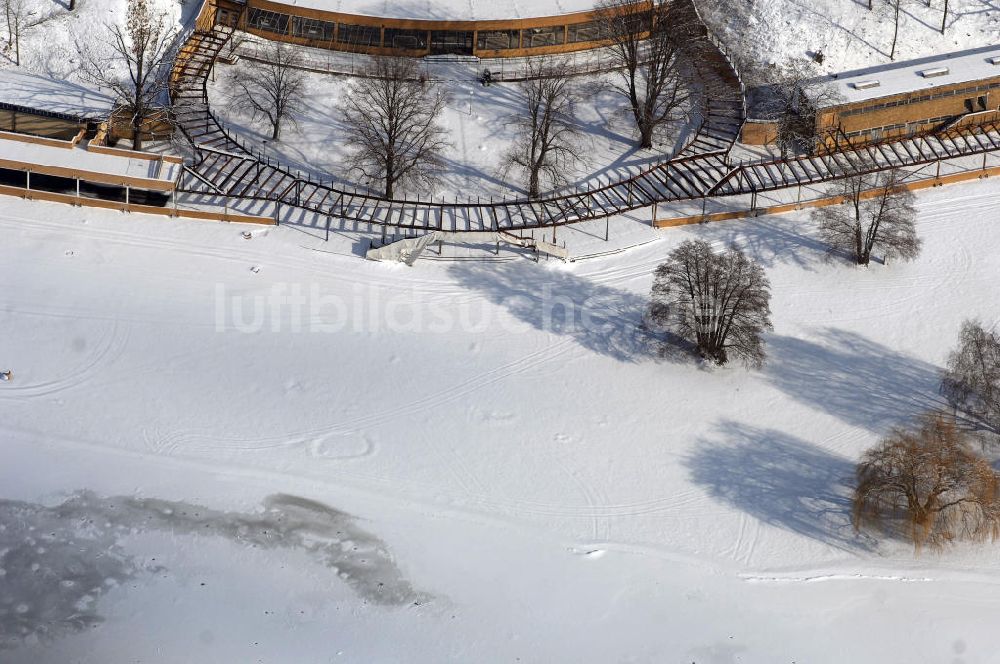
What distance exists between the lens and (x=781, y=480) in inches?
2717

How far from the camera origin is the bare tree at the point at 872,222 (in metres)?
78.6

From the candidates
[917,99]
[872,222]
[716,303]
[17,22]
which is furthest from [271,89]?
[917,99]

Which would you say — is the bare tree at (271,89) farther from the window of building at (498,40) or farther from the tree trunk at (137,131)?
the window of building at (498,40)

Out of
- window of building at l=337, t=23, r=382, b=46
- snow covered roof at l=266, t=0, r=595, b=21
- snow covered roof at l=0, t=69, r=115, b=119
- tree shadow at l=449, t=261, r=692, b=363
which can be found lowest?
tree shadow at l=449, t=261, r=692, b=363

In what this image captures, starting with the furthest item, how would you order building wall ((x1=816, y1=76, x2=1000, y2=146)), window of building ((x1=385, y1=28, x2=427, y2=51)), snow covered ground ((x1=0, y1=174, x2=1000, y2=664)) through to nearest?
1. window of building ((x1=385, y1=28, x2=427, y2=51))
2. building wall ((x1=816, y1=76, x2=1000, y2=146))
3. snow covered ground ((x1=0, y1=174, x2=1000, y2=664))

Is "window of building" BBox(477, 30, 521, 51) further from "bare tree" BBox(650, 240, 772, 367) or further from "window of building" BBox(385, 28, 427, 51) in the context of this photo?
"bare tree" BBox(650, 240, 772, 367)

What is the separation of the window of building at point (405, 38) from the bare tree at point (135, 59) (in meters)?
11.6

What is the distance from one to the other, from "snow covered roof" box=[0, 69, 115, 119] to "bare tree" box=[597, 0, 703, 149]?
27288 mm

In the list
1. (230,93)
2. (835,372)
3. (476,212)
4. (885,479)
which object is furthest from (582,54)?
(885,479)

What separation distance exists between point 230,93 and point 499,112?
14314 millimetres

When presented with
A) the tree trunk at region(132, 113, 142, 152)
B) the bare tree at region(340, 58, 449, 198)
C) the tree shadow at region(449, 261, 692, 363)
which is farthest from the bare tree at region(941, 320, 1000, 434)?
the tree trunk at region(132, 113, 142, 152)

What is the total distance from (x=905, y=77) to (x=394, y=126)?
28.2 meters

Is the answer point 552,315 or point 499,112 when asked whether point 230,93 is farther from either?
point 552,315

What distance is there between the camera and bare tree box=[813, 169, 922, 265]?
258ft
